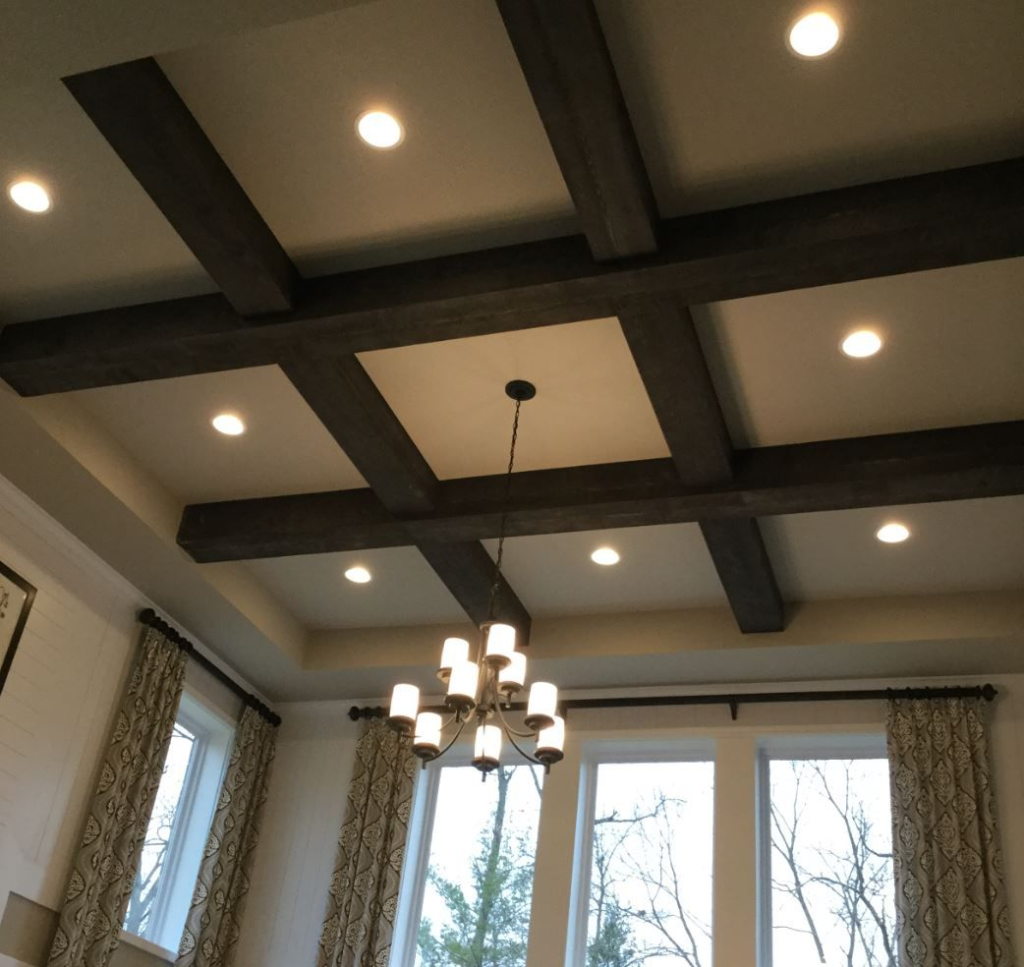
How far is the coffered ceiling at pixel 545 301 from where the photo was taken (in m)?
3.40

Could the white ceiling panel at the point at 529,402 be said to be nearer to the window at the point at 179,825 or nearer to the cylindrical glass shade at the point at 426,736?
the cylindrical glass shade at the point at 426,736

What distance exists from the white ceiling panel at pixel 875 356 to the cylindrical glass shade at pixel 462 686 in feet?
5.02

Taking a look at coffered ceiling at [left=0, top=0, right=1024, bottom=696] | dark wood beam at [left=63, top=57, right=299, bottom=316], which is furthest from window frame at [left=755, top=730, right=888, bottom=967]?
dark wood beam at [left=63, top=57, right=299, bottom=316]

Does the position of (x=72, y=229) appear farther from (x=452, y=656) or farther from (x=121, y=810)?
(x=121, y=810)

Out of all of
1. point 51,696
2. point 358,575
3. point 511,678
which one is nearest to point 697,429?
point 511,678

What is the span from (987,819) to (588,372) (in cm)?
294

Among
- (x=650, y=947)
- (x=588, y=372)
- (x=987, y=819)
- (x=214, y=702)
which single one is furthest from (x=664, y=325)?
(x=214, y=702)

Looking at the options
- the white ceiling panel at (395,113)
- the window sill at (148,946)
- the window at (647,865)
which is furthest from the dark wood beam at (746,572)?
the window sill at (148,946)

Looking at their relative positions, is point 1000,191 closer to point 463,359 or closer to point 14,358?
point 463,359

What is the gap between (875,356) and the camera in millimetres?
4359

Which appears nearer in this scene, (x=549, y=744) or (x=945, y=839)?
(x=549, y=744)

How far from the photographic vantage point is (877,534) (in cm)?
542

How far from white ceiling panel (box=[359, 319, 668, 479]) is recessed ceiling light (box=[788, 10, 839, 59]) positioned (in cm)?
130

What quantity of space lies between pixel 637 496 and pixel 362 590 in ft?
6.65
